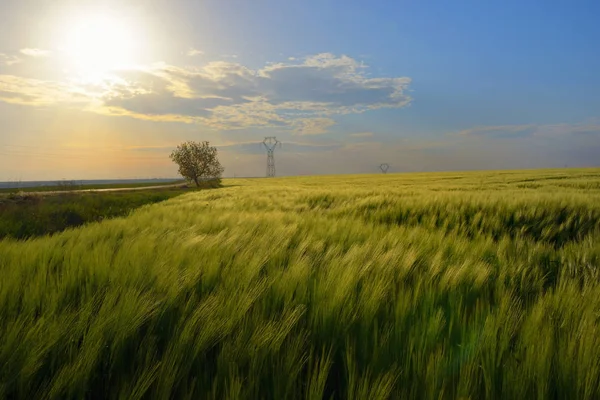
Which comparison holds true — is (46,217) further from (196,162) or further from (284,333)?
(196,162)

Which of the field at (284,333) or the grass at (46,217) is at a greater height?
the field at (284,333)

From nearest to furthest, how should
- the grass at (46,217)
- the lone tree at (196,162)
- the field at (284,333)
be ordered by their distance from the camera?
1. the field at (284,333)
2. the grass at (46,217)
3. the lone tree at (196,162)

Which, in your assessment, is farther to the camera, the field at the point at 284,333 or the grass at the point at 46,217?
the grass at the point at 46,217

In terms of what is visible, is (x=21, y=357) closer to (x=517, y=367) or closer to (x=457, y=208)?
(x=517, y=367)

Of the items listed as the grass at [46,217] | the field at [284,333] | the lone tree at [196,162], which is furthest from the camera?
the lone tree at [196,162]

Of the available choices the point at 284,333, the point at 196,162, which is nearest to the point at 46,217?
the point at 284,333

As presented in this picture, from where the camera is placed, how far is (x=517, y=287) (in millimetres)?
1880

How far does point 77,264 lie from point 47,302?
1.88 feet

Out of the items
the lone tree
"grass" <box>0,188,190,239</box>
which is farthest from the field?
the lone tree

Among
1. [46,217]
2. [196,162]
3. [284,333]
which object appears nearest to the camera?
[284,333]

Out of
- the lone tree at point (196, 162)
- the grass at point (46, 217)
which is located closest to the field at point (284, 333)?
the grass at point (46, 217)

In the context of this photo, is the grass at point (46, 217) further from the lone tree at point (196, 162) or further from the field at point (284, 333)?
the lone tree at point (196, 162)

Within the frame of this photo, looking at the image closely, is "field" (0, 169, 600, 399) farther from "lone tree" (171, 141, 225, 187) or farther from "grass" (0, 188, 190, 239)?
"lone tree" (171, 141, 225, 187)

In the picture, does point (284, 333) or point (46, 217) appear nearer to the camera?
point (284, 333)
